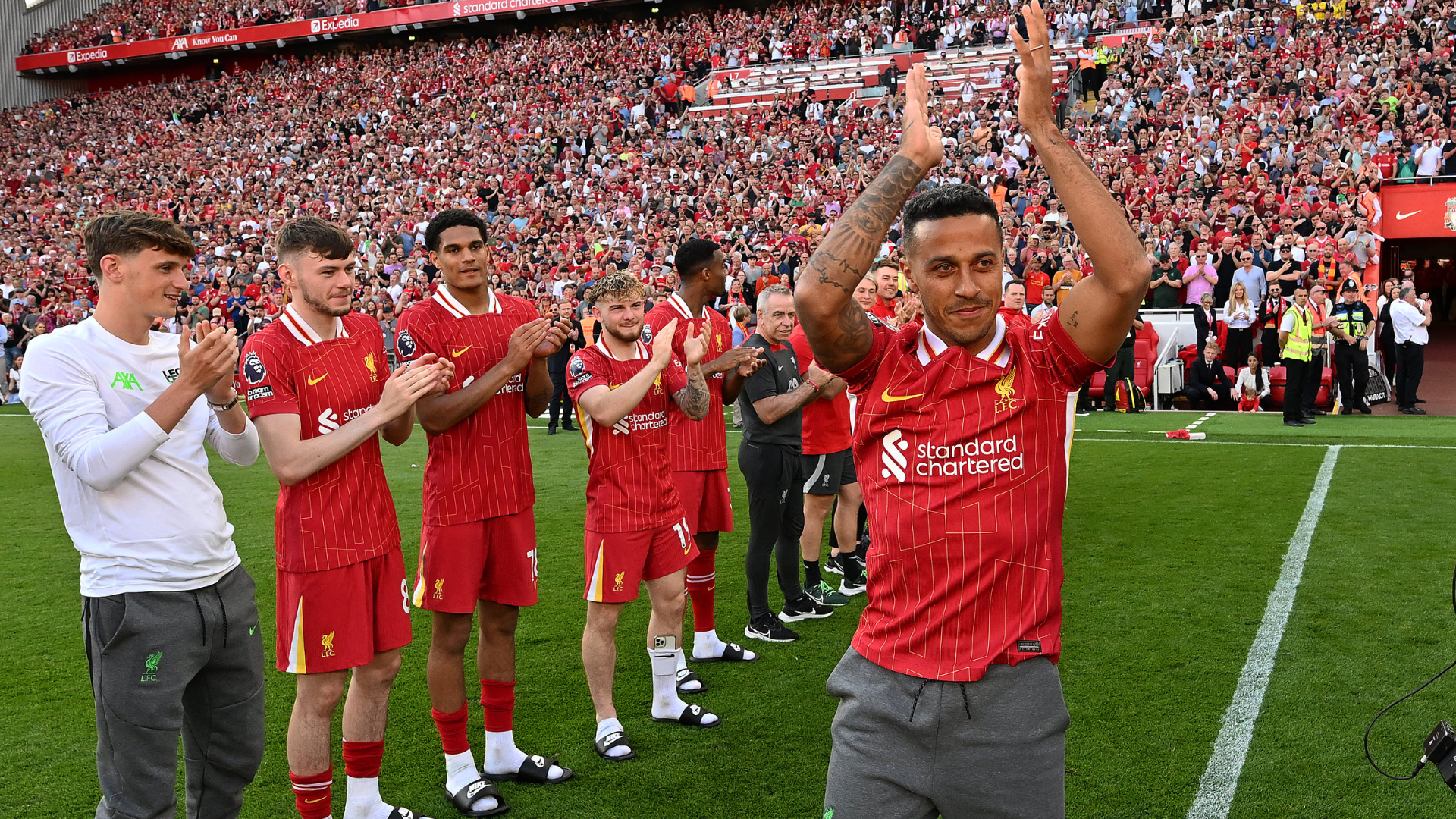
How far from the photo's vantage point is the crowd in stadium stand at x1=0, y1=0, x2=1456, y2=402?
19.5 metres

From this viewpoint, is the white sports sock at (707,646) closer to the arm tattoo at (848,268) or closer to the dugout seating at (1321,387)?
the arm tattoo at (848,268)

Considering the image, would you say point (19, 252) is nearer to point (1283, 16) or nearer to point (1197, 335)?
point (1197, 335)

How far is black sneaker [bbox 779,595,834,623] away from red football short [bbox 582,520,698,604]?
196 centimetres

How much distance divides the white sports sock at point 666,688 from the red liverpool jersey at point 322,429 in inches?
62.8

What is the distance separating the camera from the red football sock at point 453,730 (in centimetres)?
430

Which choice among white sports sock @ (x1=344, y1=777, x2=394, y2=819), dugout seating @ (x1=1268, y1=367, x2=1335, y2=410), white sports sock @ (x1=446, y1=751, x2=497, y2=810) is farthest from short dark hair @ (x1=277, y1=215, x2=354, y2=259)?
dugout seating @ (x1=1268, y1=367, x2=1335, y2=410)

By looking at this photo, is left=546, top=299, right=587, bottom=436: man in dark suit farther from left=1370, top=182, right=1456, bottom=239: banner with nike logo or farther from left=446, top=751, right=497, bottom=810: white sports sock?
left=1370, top=182, right=1456, bottom=239: banner with nike logo

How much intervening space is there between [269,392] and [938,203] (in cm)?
246

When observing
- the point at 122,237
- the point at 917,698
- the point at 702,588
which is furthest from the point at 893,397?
the point at 702,588

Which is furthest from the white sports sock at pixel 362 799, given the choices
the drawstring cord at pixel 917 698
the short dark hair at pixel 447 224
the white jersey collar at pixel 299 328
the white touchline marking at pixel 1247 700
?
the white touchline marking at pixel 1247 700

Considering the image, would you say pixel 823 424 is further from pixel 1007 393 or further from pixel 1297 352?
pixel 1297 352

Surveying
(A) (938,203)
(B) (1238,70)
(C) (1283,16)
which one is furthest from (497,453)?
(C) (1283,16)

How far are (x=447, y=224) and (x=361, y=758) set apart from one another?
83.6 inches

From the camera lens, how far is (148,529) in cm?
308
